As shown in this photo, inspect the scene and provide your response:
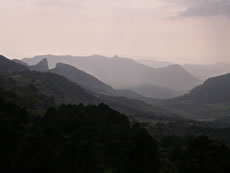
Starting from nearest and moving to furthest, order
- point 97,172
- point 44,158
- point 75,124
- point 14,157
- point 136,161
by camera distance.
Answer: point 44,158 < point 14,157 < point 136,161 < point 97,172 < point 75,124

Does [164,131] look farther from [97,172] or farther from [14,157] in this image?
[14,157]

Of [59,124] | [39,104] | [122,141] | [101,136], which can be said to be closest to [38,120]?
[59,124]

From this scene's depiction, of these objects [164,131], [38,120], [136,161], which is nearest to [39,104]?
[164,131]

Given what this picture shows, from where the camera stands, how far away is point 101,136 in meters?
80.0

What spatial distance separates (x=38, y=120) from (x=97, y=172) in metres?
39.1

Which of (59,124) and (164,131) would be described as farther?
(164,131)

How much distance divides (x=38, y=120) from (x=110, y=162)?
33552 mm

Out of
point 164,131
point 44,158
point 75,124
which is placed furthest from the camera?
point 164,131

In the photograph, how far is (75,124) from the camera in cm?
8362

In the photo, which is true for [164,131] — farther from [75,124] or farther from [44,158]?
[44,158]

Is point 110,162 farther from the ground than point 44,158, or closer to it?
closer to it

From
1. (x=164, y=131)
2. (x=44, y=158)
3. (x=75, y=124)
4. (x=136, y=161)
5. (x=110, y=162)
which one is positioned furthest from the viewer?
(x=164, y=131)

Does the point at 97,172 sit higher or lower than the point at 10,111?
lower

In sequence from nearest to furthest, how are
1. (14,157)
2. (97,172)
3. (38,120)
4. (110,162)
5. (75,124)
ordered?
1. (14,157)
2. (97,172)
3. (110,162)
4. (75,124)
5. (38,120)
